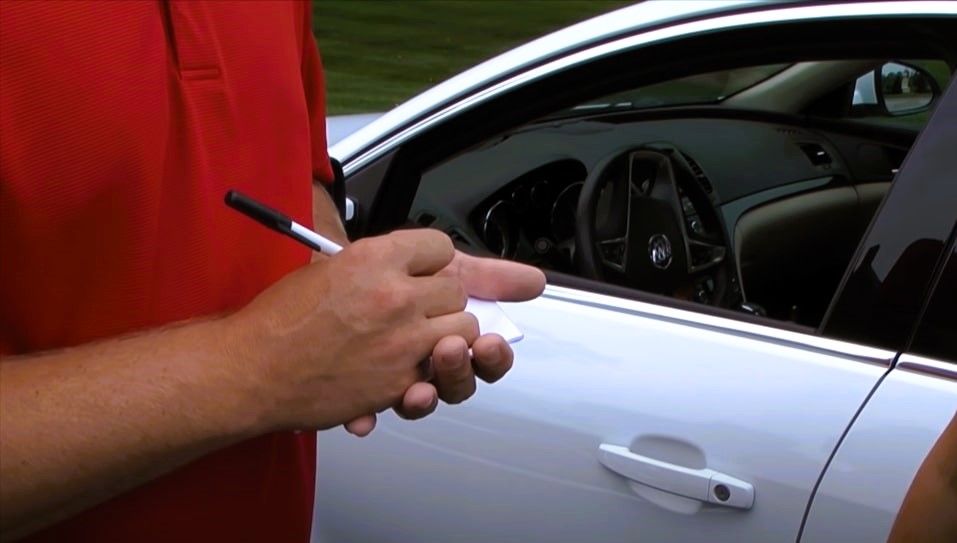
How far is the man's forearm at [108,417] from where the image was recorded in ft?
3.21

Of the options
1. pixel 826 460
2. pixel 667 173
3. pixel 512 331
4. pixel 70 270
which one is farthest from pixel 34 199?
pixel 667 173

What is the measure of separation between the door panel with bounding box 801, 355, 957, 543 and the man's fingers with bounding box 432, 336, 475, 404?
925 mm

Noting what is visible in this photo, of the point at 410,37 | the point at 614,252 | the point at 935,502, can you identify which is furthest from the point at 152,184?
the point at 410,37

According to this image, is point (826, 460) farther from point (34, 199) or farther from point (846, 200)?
point (34, 199)

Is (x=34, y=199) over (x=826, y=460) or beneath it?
over

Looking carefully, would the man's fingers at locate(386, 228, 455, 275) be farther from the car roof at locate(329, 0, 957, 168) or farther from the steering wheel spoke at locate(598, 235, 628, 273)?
the steering wheel spoke at locate(598, 235, 628, 273)

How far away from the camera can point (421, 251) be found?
3.58 ft

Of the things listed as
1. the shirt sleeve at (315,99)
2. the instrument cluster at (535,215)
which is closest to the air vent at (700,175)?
the instrument cluster at (535,215)

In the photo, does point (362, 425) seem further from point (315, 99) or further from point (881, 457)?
point (881, 457)

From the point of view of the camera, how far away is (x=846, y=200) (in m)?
2.76

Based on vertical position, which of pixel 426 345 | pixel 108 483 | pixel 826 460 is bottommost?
pixel 826 460

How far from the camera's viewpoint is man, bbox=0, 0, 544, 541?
3.30ft

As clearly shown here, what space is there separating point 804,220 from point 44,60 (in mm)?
1988

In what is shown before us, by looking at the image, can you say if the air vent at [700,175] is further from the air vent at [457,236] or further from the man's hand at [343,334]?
the man's hand at [343,334]
